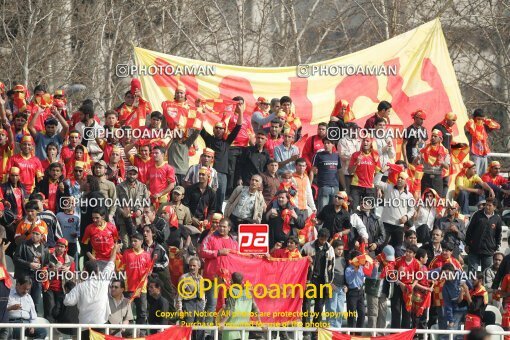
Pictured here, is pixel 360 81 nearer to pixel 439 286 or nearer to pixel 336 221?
pixel 336 221

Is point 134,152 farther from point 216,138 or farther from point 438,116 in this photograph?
point 438,116

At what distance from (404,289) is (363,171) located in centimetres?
267

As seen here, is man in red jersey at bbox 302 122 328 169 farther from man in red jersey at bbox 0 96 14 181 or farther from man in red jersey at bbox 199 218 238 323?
man in red jersey at bbox 0 96 14 181

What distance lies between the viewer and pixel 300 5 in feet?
147

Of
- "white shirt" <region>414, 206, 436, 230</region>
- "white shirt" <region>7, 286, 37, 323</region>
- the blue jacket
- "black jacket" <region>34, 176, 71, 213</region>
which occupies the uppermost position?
"black jacket" <region>34, 176, 71, 213</region>

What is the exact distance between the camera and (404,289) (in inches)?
963

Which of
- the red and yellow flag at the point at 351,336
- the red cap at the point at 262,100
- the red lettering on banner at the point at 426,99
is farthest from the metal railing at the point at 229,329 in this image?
the red lettering on banner at the point at 426,99

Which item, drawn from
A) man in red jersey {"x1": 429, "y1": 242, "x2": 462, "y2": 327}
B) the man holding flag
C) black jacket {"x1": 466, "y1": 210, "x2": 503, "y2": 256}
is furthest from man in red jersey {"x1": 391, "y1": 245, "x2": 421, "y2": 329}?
the man holding flag

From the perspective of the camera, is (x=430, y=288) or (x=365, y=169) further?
(x=365, y=169)

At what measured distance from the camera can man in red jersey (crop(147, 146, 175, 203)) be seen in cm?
2548

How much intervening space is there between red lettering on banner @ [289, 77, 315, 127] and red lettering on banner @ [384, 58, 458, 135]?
4.80ft

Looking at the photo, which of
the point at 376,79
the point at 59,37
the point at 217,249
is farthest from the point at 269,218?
the point at 59,37

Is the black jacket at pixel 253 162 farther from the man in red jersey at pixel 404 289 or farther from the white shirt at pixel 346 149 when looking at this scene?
the man in red jersey at pixel 404 289

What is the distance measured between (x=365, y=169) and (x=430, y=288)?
2751 millimetres
